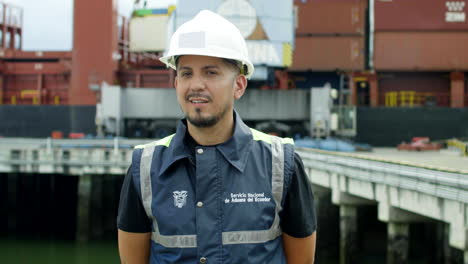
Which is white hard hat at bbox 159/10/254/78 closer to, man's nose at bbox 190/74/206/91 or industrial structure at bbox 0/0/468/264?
man's nose at bbox 190/74/206/91

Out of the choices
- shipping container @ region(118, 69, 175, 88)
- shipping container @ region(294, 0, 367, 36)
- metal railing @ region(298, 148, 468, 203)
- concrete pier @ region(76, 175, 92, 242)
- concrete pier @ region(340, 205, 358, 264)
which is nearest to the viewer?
metal railing @ region(298, 148, 468, 203)

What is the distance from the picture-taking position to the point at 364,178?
1352cm

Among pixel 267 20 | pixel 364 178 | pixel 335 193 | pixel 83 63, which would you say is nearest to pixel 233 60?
pixel 364 178

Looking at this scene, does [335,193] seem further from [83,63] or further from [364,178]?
[83,63]

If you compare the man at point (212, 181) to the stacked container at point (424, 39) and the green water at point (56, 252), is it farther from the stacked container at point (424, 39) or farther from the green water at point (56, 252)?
the stacked container at point (424, 39)

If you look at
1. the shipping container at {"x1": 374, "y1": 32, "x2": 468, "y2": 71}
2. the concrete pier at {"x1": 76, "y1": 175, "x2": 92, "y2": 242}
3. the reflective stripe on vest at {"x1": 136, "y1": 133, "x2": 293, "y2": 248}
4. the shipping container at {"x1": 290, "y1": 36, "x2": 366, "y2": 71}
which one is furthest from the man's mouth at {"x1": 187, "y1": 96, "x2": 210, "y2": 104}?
the shipping container at {"x1": 374, "y1": 32, "x2": 468, "y2": 71}

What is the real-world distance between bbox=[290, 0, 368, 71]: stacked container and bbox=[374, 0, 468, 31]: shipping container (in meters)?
1.29

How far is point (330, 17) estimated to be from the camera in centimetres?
3612

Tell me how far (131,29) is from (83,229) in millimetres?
22171

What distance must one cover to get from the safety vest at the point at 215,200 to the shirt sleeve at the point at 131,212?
43 millimetres

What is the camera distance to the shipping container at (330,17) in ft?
118

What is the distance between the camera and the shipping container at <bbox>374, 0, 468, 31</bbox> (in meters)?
35.7

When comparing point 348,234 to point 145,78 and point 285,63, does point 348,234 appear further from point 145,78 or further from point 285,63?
point 145,78

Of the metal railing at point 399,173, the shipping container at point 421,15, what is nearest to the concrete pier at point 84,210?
the metal railing at point 399,173
